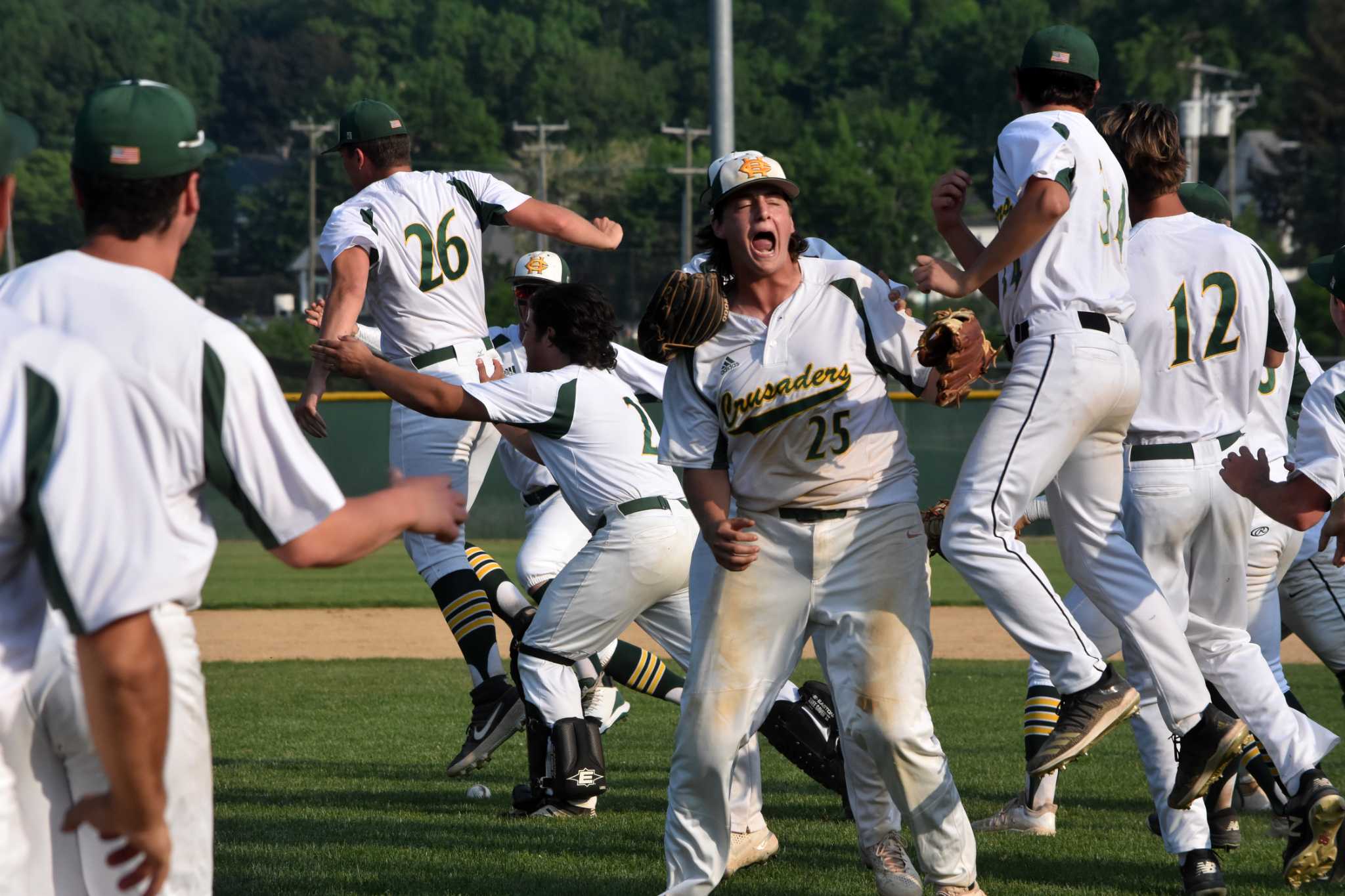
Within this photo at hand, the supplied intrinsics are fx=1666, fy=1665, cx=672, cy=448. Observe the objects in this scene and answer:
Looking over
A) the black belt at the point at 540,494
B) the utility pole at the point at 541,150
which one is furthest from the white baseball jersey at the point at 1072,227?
the utility pole at the point at 541,150

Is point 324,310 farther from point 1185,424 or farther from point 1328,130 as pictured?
point 1328,130

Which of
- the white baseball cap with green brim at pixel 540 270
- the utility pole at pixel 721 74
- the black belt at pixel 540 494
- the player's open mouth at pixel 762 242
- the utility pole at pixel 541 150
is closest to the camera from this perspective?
the player's open mouth at pixel 762 242

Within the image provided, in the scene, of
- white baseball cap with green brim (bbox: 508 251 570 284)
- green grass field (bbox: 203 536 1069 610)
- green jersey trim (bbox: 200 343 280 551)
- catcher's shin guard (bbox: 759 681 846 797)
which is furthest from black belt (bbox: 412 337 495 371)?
green grass field (bbox: 203 536 1069 610)

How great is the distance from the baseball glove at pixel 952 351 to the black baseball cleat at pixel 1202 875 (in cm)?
162

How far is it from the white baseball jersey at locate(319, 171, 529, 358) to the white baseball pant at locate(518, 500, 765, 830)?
1.54m

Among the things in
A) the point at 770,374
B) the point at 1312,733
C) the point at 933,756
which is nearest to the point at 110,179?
the point at 770,374

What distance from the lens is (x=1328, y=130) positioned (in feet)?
242

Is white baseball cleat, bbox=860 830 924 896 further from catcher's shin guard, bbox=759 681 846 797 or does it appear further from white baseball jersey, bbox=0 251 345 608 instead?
white baseball jersey, bbox=0 251 345 608

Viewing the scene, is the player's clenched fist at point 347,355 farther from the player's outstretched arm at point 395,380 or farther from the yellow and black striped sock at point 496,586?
the yellow and black striped sock at point 496,586

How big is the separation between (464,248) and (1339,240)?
223 ft

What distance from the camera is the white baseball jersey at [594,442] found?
6.15 meters

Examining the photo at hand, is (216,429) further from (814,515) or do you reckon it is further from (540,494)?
(540,494)

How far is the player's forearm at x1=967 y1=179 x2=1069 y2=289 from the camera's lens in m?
4.71

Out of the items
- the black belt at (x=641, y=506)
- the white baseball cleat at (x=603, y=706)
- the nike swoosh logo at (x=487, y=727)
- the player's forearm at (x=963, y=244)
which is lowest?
the white baseball cleat at (x=603, y=706)
